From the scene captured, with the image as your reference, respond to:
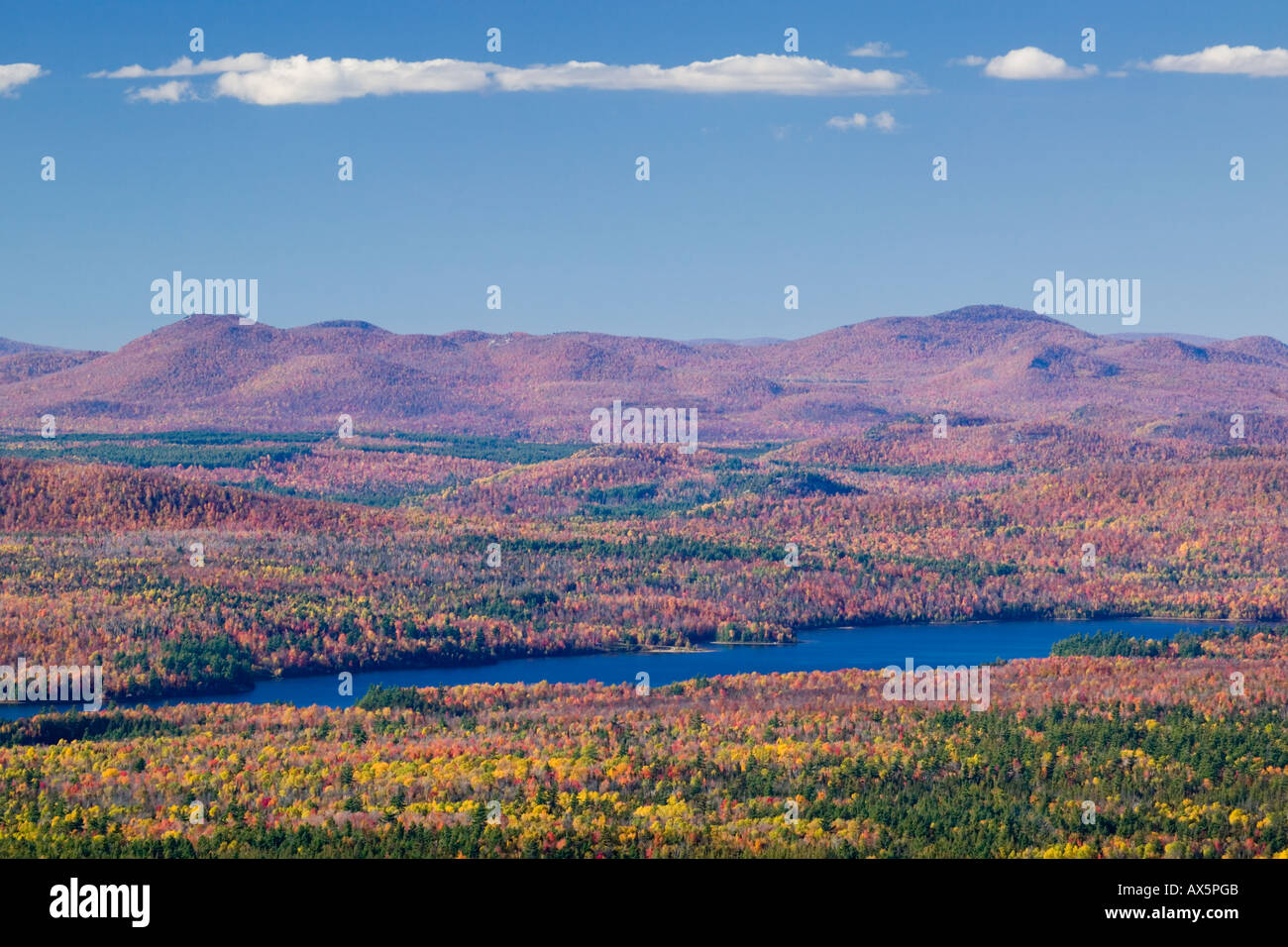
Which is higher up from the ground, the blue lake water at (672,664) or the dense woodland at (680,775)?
the dense woodland at (680,775)

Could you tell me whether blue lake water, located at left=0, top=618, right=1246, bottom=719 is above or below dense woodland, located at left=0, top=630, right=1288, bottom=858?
below

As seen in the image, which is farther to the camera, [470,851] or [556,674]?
[556,674]

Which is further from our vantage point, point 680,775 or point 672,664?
point 672,664

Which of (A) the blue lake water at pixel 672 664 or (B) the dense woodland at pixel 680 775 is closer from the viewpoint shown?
(B) the dense woodland at pixel 680 775

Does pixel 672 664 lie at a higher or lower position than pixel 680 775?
lower

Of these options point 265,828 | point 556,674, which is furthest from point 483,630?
point 265,828

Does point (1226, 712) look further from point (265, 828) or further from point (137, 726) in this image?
point (137, 726)

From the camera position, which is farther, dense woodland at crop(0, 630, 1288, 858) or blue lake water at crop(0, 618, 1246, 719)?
blue lake water at crop(0, 618, 1246, 719)

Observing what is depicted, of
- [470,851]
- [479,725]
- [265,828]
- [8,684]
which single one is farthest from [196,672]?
[470,851]
